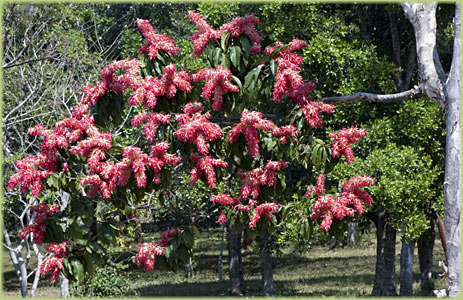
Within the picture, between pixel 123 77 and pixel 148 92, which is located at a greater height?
pixel 123 77

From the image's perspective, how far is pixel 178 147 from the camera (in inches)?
207

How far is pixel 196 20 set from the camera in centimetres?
564

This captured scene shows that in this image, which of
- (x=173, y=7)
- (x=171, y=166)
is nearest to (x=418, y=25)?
(x=171, y=166)

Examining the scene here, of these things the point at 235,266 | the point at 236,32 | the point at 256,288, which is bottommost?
the point at 256,288

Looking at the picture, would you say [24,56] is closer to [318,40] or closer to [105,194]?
[318,40]

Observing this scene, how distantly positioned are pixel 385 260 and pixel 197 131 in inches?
415

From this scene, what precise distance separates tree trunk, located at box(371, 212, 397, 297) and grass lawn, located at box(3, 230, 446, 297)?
1.42 m

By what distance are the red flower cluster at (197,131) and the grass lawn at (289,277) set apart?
11099 millimetres

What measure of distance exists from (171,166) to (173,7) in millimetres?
11603

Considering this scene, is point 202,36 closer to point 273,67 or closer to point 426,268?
point 273,67

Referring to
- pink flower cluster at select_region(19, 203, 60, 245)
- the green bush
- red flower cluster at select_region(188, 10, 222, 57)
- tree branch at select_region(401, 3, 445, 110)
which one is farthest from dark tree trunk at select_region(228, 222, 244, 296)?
pink flower cluster at select_region(19, 203, 60, 245)

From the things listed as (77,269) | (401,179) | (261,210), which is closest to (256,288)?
(401,179)

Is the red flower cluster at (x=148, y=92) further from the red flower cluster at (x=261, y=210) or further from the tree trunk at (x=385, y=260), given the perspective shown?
the tree trunk at (x=385, y=260)

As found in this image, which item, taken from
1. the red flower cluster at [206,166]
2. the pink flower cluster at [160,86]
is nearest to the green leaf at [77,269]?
the red flower cluster at [206,166]
